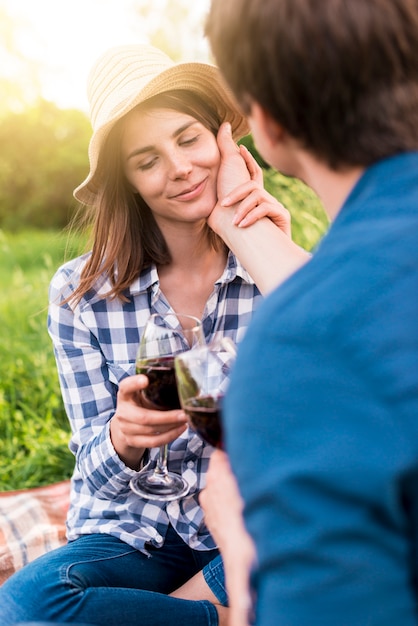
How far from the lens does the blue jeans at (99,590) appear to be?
7.49ft

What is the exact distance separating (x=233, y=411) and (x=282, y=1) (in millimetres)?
644

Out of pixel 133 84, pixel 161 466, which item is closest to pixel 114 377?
pixel 161 466

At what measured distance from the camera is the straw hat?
2611 millimetres

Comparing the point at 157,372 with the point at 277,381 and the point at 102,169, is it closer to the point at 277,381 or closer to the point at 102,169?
the point at 277,381

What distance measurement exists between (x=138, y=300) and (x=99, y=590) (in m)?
1.06

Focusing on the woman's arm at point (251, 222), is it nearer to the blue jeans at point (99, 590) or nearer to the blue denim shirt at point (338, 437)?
the blue jeans at point (99, 590)

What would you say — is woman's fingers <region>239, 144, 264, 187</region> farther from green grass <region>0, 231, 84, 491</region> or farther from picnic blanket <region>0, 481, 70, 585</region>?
picnic blanket <region>0, 481, 70, 585</region>

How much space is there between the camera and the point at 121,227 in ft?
9.49

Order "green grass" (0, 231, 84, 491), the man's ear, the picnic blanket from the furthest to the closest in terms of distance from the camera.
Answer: "green grass" (0, 231, 84, 491)
the picnic blanket
the man's ear

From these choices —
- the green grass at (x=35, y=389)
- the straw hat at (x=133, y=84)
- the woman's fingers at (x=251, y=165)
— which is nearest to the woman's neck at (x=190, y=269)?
the woman's fingers at (x=251, y=165)

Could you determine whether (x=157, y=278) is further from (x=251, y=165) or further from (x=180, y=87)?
(x=180, y=87)

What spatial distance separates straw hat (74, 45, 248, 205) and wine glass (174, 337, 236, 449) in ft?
4.02

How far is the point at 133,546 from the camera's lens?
2590 mm

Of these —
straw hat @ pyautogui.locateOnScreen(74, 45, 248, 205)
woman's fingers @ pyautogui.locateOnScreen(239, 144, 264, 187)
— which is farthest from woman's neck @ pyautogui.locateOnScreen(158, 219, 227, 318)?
straw hat @ pyautogui.locateOnScreen(74, 45, 248, 205)
